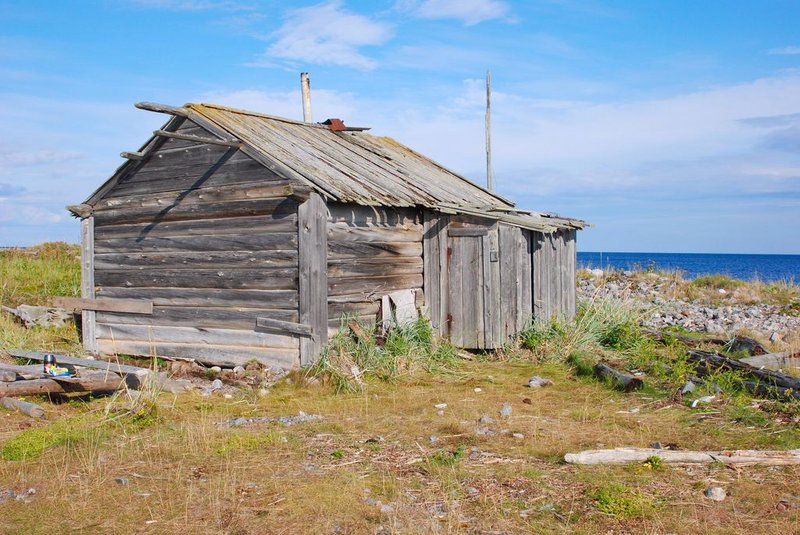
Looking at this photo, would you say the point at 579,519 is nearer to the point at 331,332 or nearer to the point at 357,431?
the point at 357,431

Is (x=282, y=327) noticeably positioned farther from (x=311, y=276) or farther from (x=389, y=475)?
(x=389, y=475)

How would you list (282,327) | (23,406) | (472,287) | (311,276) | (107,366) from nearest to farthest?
1. (23,406)
2. (107,366)
3. (311,276)
4. (282,327)
5. (472,287)

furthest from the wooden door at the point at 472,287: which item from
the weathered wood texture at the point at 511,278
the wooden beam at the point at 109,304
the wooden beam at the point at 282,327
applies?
the wooden beam at the point at 109,304

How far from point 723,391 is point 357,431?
Result: 467 cm

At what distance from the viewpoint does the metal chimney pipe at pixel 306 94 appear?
687 inches

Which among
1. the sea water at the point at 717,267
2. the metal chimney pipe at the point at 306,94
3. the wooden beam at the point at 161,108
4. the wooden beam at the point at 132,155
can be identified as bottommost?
the sea water at the point at 717,267

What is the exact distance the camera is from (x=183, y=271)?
40.6ft

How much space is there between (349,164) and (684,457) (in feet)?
27.6

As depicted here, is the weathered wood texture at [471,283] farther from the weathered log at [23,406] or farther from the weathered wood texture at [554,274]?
the weathered log at [23,406]

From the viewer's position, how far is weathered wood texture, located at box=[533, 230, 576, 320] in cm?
1356

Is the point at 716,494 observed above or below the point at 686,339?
below

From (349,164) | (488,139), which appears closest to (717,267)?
(488,139)

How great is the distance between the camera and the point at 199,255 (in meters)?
12.2

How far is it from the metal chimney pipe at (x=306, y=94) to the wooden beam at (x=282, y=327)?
7.29 metres
